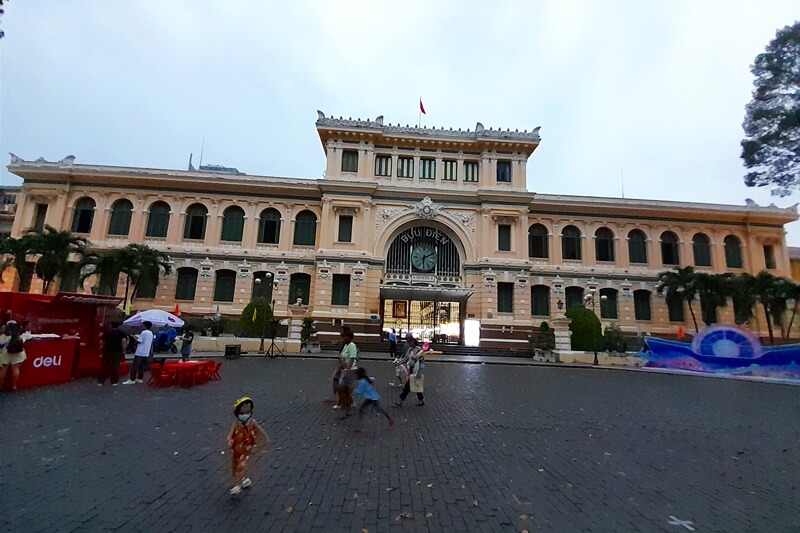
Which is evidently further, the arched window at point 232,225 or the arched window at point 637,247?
the arched window at point 637,247

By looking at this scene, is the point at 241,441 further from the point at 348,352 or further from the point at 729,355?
the point at 729,355

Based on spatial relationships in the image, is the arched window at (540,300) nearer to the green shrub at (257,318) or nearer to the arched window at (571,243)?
the arched window at (571,243)

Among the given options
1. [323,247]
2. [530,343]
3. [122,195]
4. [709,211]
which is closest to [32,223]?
[122,195]

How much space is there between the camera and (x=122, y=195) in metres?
30.4

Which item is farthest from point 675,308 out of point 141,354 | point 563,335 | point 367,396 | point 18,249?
point 18,249

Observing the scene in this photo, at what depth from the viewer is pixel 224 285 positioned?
1182 inches

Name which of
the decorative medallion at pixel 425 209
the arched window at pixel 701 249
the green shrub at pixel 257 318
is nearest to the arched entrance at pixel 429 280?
the decorative medallion at pixel 425 209

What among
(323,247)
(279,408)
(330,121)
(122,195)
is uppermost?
(330,121)

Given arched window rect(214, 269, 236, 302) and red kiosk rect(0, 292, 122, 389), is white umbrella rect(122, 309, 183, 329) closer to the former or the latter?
red kiosk rect(0, 292, 122, 389)

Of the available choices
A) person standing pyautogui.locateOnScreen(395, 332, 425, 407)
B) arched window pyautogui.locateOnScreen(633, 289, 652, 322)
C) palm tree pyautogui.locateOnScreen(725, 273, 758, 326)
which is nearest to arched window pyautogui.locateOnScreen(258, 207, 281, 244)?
person standing pyautogui.locateOnScreen(395, 332, 425, 407)

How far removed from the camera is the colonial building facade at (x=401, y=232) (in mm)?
29312

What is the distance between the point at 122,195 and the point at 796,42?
3823 cm

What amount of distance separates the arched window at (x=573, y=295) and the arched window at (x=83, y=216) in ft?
120

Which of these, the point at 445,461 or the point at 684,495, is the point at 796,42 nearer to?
the point at 684,495
